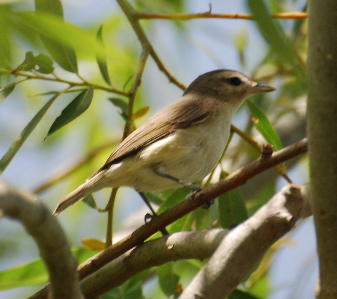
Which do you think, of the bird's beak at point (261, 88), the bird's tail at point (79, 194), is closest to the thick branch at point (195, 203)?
the bird's tail at point (79, 194)

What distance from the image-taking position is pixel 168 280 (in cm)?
320

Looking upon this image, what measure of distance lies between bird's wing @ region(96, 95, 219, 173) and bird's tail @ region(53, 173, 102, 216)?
0.36 ft

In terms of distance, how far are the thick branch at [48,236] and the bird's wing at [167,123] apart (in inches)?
61.7

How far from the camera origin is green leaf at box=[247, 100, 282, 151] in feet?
10.2

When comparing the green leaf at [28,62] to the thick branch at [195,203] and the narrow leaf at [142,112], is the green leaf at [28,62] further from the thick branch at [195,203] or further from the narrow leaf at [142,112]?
the thick branch at [195,203]

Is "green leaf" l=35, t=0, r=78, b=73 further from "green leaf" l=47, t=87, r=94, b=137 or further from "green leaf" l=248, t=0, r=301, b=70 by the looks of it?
"green leaf" l=248, t=0, r=301, b=70

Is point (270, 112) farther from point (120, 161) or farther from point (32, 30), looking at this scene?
point (32, 30)

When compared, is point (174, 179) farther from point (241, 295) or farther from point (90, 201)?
point (241, 295)

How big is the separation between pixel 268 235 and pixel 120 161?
1.61 m

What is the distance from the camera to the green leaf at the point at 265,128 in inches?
122

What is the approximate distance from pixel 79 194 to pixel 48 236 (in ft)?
5.15

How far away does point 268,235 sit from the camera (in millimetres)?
1823

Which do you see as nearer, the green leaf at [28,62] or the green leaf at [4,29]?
the green leaf at [4,29]

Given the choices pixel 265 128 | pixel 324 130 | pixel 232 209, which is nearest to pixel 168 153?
pixel 232 209
